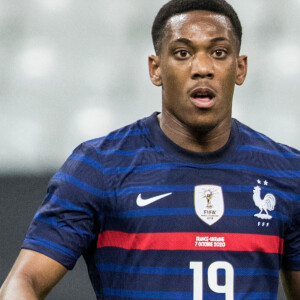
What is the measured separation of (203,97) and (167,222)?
11.8 inches

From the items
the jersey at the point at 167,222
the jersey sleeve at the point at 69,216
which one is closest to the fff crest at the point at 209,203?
the jersey at the point at 167,222

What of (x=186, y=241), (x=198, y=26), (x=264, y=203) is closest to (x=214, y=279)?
(x=186, y=241)

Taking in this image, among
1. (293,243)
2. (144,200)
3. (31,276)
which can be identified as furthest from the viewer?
(293,243)

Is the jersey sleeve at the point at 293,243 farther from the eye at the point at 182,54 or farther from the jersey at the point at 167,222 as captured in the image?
the eye at the point at 182,54

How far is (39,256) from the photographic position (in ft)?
5.88

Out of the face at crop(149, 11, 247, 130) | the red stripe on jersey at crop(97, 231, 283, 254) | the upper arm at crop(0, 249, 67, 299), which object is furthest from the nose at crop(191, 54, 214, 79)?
the upper arm at crop(0, 249, 67, 299)

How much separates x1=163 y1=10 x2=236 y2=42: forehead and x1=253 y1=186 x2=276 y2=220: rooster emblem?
0.37m

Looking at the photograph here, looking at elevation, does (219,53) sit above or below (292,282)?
above

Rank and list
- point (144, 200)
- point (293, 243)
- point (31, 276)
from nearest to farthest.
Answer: point (31, 276) → point (144, 200) → point (293, 243)

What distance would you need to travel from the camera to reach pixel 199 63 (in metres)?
1.90

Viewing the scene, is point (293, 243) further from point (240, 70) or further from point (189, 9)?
point (189, 9)

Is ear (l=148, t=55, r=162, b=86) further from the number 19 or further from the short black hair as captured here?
the number 19

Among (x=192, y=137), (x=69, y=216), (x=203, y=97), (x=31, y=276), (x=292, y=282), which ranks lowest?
(x=292, y=282)

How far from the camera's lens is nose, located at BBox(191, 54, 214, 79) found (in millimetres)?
1894
